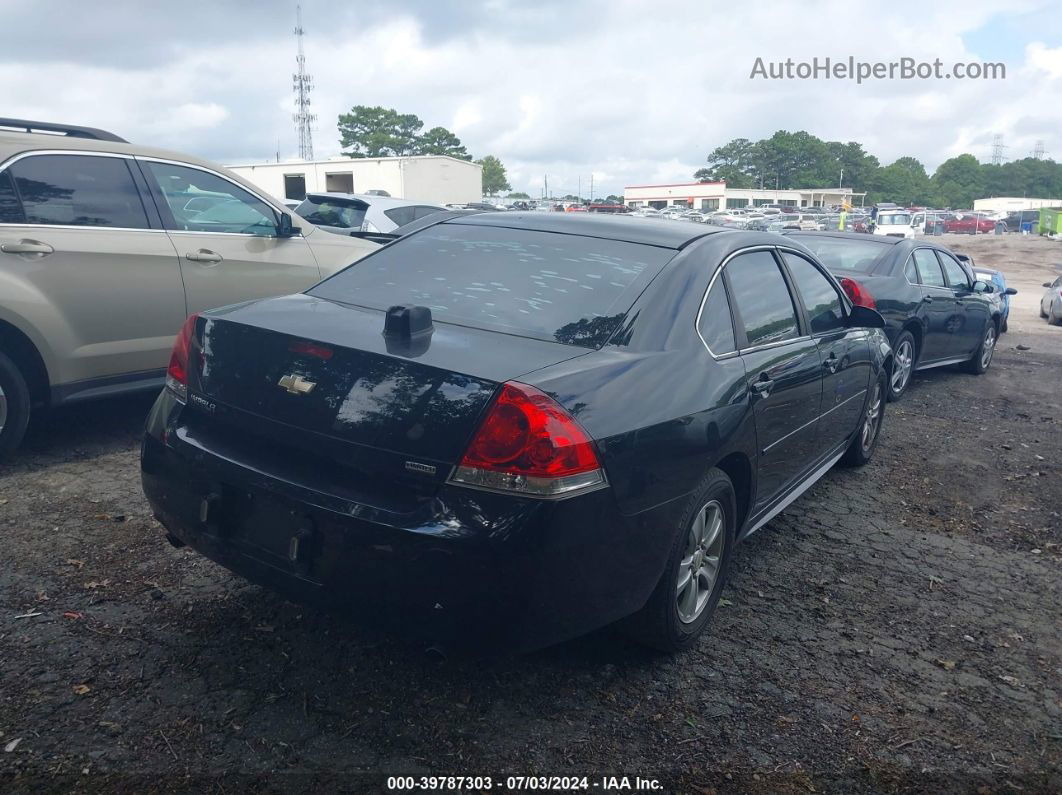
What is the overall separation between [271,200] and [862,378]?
13.4 feet

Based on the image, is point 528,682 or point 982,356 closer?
point 528,682

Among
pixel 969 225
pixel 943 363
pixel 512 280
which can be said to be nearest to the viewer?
pixel 512 280

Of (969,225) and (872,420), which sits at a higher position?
(872,420)

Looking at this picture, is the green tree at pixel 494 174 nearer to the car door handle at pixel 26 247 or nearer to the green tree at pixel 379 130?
the green tree at pixel 379 130

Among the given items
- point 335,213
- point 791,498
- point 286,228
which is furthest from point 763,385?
point 335,213

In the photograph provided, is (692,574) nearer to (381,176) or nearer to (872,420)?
(872,420)

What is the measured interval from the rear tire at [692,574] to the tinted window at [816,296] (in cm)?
151

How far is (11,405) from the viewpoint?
4.86m

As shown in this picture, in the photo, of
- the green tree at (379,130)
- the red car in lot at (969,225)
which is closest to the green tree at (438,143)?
→ the green tree at (379,130)

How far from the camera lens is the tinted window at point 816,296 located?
4648 millimetres

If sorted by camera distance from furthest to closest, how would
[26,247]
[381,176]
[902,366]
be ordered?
1. [381,176]
2. [902,366]
3. [26,247]

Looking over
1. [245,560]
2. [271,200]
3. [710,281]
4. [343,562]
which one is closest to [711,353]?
[710,281]

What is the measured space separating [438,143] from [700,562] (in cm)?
11219

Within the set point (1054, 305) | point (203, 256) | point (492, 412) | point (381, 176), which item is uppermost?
point (381, 176)
